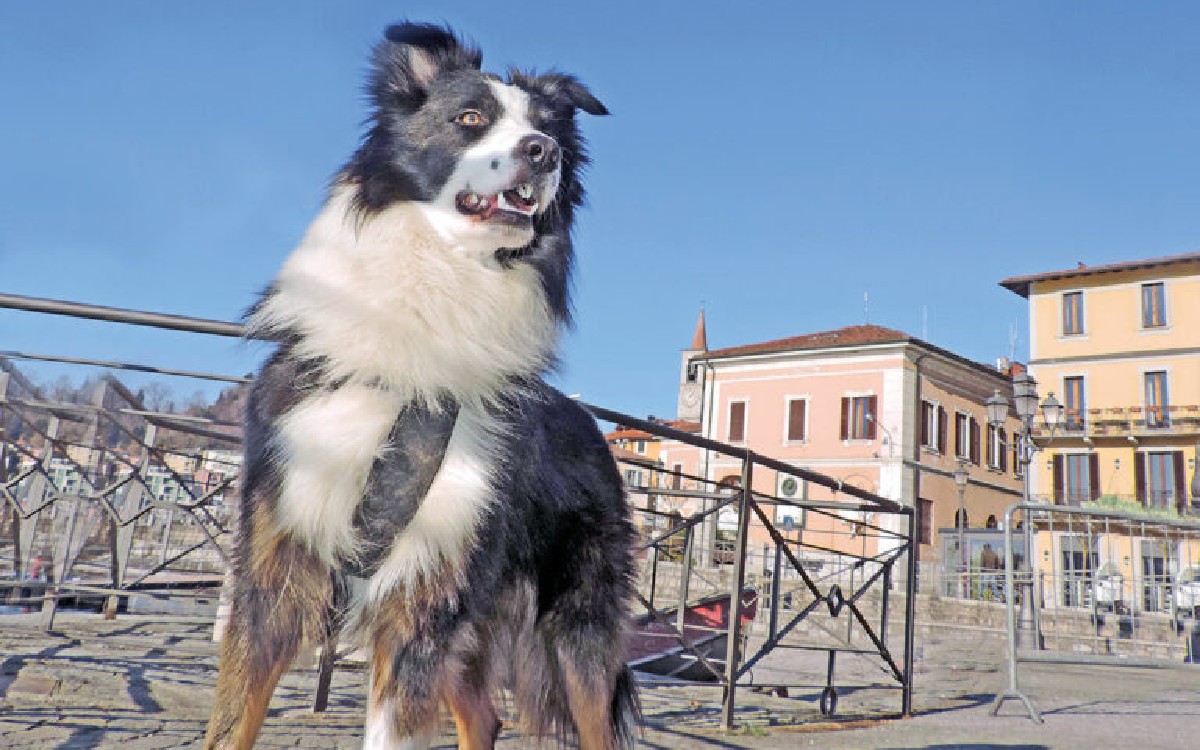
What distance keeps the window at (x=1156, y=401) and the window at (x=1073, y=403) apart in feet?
7.19

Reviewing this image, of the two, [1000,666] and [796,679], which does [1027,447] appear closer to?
[1000,666]

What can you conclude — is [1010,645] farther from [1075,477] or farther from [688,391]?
[688,391]

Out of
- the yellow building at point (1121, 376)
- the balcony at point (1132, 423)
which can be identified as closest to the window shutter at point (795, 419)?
the balcony at point (1132, 423)

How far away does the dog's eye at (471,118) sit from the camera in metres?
2.21

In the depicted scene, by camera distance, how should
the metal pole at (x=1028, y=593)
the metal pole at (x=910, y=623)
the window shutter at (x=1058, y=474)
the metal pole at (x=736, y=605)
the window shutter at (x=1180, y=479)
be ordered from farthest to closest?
the window shutter at (x=1058, y=474) < the window shutter at (x=1180, y=479) < the metal pole at (x=1028, y=593) < the metal pole at (x=910, y=623) < the metal pole at (x=736, y=605)

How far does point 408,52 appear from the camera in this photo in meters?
2.28

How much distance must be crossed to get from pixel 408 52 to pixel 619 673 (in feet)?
6.53

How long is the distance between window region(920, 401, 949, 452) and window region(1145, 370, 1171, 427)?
7271 mm

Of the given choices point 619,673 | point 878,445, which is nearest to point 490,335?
point 619,673

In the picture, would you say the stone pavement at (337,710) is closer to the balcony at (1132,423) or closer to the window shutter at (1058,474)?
the balcony at (1132,423)

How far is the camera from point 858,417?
3353 centimetres

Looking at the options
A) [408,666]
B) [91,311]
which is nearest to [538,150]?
[408,666]

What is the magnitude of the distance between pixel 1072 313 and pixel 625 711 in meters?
36.8

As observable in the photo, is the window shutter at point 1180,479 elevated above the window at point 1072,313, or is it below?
below
